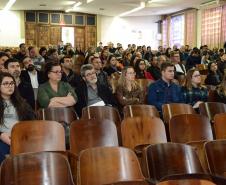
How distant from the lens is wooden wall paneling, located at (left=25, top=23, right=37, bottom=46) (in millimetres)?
18281

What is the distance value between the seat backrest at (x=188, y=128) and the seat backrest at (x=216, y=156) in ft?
2.59

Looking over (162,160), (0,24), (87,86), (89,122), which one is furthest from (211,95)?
(0,24)

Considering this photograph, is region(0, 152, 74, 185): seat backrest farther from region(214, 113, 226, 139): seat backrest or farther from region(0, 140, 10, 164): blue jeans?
region(214, 113, 226, 139): seat backrest

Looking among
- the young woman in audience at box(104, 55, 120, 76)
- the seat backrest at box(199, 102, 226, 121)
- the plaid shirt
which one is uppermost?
the young woman in audience at box(104, 55, 120, 76)

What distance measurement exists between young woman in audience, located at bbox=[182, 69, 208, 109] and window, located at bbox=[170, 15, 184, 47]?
42.7ft

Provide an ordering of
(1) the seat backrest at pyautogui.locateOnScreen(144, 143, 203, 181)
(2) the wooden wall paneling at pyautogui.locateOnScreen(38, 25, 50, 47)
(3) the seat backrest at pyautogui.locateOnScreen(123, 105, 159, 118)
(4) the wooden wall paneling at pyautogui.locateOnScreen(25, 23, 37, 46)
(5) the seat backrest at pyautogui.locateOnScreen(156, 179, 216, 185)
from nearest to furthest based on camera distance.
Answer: (5) the seat backrest at pyautogui.locateOnScreen(156, 179, 216, 185) → (1) the seat backrest at pyautogui.locateOnScreen(144, 143, 203, 181) → (3) the seat backrest at pyautogui.locateOnScreen(123, 105, 159, 118) → (4) the wooden wall paneling at pyautogui.locateOnScreen(25, 23, 37, 46) → (2) the wooden wall paneling at pyautogui.locateOnScreen(38, 25, 50, 47)

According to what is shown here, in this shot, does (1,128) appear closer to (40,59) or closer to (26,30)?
(40,59)

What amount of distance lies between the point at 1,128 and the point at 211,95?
3.07 meters

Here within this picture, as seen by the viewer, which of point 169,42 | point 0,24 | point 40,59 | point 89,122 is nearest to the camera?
point 89,122

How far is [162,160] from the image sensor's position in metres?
2.62

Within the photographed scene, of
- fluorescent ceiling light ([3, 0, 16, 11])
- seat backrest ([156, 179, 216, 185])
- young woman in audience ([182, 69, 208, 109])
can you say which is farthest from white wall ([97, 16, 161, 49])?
seat backrest ([156, 179, 216, 185])

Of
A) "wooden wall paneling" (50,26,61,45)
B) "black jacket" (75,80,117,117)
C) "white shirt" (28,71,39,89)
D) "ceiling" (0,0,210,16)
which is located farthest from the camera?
"wooden wall paneling" (50,26,61,45)

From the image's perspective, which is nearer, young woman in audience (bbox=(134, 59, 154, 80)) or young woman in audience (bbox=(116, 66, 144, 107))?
young woman in audience (bbox=(116, 66, 144, 107))

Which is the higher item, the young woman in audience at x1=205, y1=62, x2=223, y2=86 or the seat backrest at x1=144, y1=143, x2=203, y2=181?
the young woman in audience at x1=205, y1=62, x2=223, y2=86
